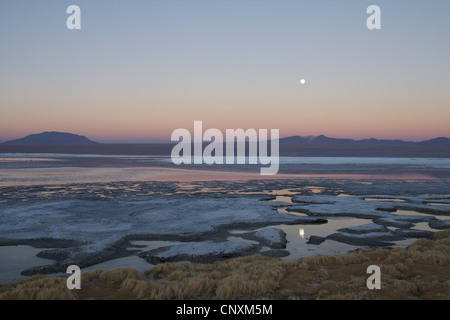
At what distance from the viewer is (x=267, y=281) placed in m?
6.27

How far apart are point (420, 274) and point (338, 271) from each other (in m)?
1.54

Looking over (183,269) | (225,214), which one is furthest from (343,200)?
(183,269)

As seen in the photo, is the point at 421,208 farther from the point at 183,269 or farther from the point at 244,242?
the point at 183,269

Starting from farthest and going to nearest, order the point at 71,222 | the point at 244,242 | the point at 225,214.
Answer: the point at 225,214 → the point at 71,222 → the point at 244,242

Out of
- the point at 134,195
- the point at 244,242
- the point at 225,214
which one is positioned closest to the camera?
the point at 244,242

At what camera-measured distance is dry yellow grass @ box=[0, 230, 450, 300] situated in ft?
19.2

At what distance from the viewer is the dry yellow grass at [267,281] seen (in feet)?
19.2

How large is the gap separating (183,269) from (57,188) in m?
15.6

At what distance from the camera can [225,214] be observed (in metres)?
13.2

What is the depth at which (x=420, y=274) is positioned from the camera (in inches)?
273
